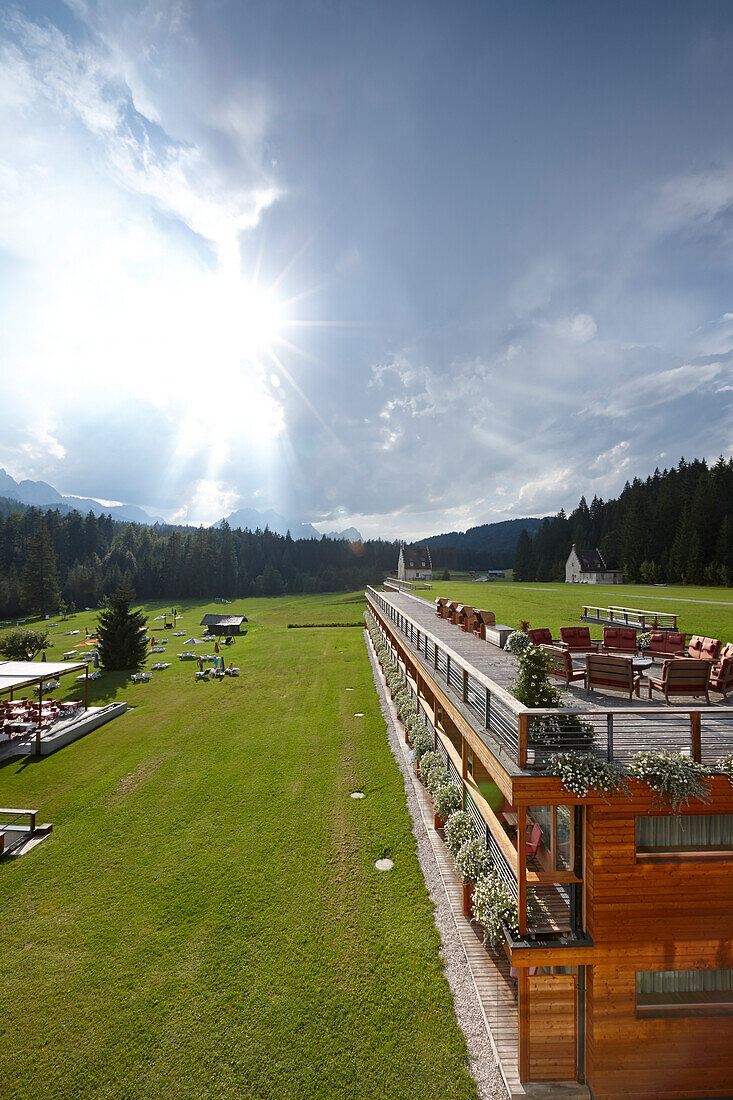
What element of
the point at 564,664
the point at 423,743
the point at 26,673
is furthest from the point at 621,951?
the point at 26,673

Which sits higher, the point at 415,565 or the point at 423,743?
the point at 415,565

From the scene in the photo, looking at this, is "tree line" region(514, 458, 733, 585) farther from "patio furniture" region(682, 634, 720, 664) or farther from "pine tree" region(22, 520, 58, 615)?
"pine tree" region(22, 520, 58, 615)

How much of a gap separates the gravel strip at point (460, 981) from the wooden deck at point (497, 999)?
115mm

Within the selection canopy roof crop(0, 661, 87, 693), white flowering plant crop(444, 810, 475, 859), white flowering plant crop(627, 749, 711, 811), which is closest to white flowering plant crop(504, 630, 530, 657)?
white flowering plant crop(444, 810, 475, 859)

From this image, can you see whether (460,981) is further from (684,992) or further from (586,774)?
(586,774)

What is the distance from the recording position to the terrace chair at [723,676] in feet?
31.1

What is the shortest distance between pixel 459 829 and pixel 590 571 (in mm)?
55077

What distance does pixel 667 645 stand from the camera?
491 inches

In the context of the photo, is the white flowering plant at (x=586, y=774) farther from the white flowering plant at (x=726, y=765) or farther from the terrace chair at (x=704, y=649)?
the terrace chair at (x=704, y=649)

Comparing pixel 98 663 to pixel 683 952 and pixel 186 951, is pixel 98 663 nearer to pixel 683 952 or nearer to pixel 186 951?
pixel 186 951

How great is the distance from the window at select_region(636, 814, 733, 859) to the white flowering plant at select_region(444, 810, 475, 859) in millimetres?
4783

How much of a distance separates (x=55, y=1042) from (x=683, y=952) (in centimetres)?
1147

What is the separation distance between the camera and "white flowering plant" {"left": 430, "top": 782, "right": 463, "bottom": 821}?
40.0 feet

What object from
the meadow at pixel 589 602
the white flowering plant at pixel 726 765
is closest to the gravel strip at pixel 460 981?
the white flowering plant at pixel 726 765
